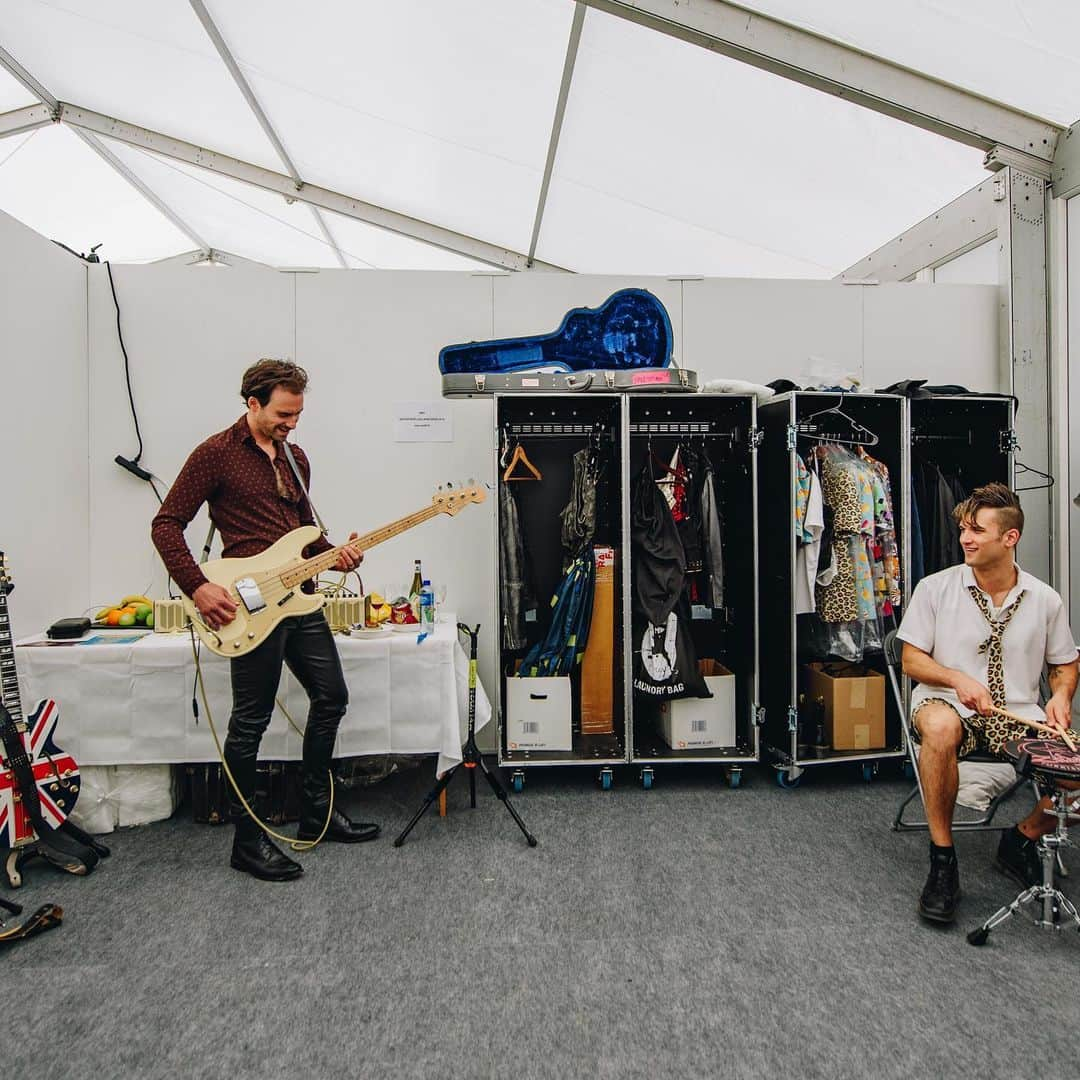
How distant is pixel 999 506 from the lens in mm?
2135

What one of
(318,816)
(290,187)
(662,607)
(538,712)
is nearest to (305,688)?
(318,816)

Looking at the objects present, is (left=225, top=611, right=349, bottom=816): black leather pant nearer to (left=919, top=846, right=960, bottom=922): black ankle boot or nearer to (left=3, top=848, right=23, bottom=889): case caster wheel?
(left=3, top=848, right=23, bottom=889): case caster wheel

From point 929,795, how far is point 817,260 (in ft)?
11.3

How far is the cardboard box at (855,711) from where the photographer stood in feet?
9.85

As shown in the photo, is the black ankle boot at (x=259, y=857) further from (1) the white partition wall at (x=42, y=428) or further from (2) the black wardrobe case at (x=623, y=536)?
(1) the white partition wall at (x=42, y=428)

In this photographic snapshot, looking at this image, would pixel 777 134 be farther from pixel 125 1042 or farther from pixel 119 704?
→ pixel 125 1042

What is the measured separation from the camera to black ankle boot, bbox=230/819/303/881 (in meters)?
2.23

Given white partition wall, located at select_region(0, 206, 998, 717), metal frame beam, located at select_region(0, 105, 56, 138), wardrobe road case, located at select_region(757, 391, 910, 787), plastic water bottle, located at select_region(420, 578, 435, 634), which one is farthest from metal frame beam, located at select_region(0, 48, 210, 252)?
wardrobe road case, located at select_region(757, 391, 910, 787)

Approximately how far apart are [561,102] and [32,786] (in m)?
3.79

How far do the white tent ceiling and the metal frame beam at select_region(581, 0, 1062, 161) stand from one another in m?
0.06

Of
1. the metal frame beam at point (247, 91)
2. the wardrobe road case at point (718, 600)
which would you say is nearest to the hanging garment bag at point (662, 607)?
the wardrobe road case at point (718, 600)

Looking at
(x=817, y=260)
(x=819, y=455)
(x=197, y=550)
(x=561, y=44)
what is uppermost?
(x=561, y=44)

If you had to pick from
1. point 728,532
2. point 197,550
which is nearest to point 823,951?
point 728,532

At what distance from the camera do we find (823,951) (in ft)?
6.01
